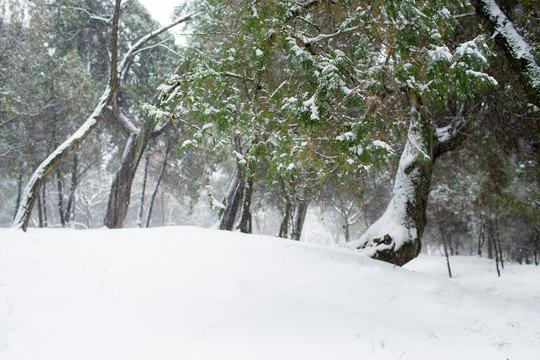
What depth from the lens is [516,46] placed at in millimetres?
4105

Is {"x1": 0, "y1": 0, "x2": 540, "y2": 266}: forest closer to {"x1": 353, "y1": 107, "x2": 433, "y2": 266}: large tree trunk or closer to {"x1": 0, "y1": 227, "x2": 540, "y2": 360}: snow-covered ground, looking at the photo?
{"x1": 353, "y1": 107, "x2": 433, "y2": 266}: large tree trunk

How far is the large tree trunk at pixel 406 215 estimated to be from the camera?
616cm

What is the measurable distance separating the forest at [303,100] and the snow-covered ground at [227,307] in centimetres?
151

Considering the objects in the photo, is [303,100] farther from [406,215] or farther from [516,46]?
[406,215]

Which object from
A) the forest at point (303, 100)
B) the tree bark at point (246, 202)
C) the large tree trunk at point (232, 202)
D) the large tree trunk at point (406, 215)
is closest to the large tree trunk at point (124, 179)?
the forest at point (303, 100)

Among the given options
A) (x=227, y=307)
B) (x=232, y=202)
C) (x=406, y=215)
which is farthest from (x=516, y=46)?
(x=232, y=202)

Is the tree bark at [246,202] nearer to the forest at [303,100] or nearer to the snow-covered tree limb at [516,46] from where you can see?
the forest at [303,100]

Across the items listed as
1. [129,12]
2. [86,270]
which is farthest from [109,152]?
[86,270]

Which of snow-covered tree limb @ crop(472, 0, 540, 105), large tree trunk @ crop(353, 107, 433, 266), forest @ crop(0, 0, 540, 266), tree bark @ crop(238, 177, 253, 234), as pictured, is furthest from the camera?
tree bark @ crop(238, 177, 253, 234)

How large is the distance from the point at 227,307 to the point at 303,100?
2637 mm

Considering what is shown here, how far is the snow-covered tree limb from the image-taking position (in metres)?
3.89

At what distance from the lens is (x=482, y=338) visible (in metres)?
3.02

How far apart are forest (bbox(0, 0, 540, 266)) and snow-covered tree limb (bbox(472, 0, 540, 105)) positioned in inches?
0.9

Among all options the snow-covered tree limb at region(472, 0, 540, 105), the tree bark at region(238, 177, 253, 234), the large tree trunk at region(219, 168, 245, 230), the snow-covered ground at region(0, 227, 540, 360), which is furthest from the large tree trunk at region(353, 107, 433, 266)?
the large tree trunk at region(219, 168, 245, 230)
